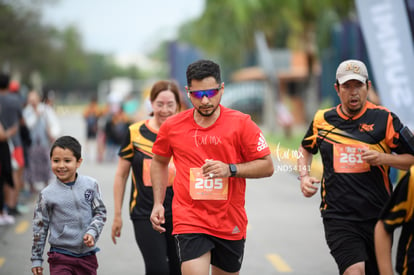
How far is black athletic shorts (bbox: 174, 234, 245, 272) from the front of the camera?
4.64 meters

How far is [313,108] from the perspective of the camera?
1052 inches

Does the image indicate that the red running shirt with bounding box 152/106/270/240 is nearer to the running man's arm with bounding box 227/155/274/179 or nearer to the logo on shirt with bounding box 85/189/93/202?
the running man's arm with bounding box 227/155/274/179

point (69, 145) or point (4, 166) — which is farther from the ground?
point (4, 166)

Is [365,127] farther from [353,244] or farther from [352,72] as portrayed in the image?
[353,244]

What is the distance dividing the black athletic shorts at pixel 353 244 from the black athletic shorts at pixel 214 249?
2.29ft

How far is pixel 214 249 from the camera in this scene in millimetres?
4770

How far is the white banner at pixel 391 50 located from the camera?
9.83 m

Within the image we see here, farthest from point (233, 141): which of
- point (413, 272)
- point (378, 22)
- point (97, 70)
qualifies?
point (97, 70)

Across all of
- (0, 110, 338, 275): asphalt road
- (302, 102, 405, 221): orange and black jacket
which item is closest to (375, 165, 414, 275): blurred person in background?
(302, 102, 405, 221): orange and black jacket

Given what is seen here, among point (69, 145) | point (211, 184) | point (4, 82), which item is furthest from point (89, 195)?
point (4, 82)

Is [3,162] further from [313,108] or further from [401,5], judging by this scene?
[313,108]

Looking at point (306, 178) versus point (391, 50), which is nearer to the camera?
point (306, 178)

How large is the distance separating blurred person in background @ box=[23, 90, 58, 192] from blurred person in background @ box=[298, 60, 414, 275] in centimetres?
902

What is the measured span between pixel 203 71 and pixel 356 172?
4.22 feet
